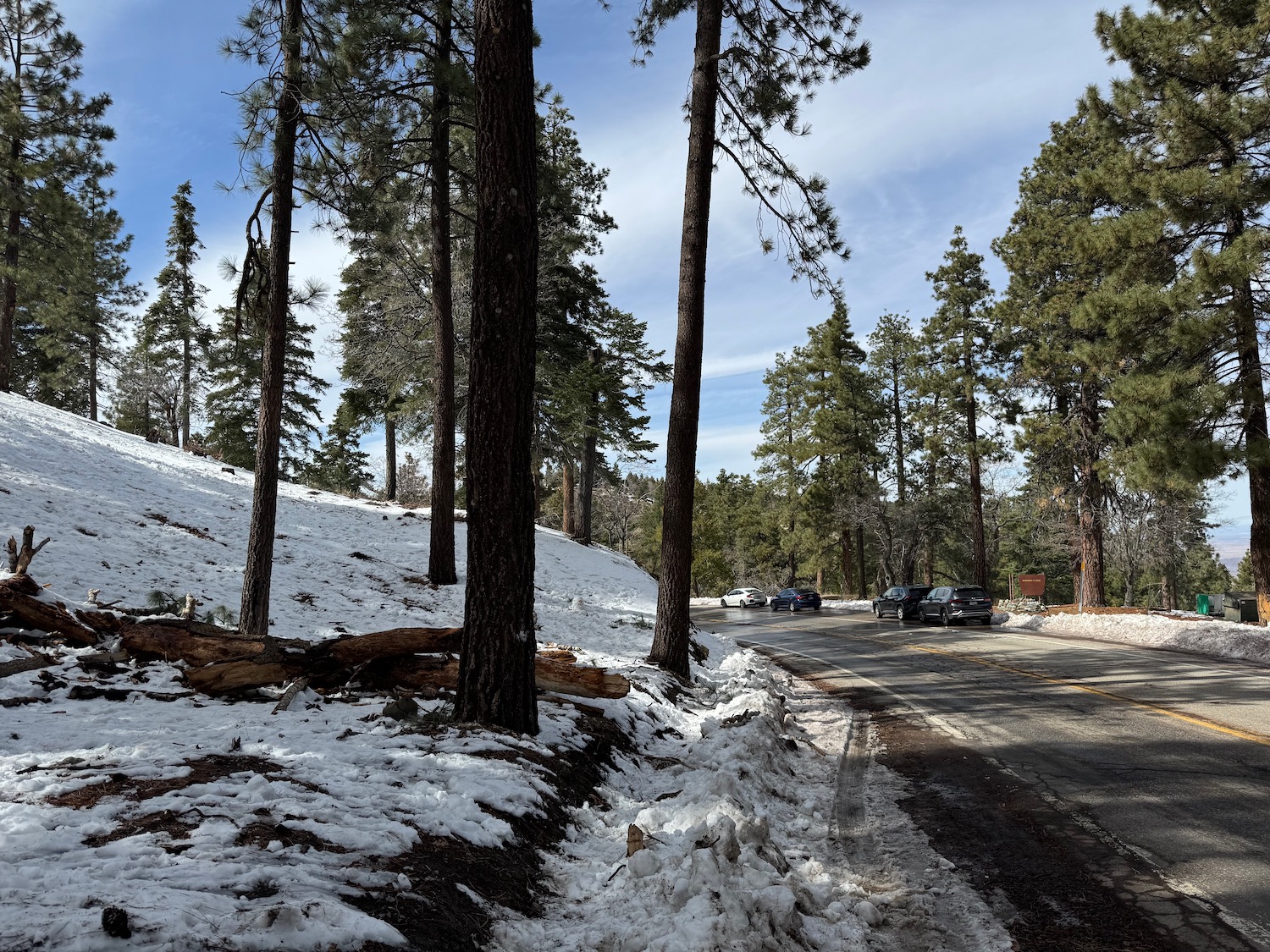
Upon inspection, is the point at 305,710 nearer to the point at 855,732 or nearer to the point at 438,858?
the point at 438,858

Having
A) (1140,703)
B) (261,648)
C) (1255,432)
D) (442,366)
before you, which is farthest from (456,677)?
(1255,432)

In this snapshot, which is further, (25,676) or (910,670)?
(910,670)

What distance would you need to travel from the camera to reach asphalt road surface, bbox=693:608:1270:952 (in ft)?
12.1

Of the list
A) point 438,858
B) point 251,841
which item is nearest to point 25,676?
point 251,841

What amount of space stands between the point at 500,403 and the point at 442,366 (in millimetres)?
9928

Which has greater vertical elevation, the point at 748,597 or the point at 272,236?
the point at 272,236

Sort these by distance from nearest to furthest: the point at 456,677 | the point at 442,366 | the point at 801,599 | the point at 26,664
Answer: the point at 26,664
the point at 456,677
the point at 442,366
the point at 801,599

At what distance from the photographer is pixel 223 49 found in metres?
8.78

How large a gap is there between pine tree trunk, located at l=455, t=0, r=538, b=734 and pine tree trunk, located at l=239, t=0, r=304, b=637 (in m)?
4.76

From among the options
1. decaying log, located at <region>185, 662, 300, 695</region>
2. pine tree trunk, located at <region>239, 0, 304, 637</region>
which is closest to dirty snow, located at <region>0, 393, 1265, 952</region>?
decaying log, located at <region>185, 662, 300, 695</region>

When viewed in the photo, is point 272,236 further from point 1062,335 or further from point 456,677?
point 1062,335

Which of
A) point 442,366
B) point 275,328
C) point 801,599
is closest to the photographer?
point 275,328

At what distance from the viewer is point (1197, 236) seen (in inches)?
664

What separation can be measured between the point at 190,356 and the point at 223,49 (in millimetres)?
36139
